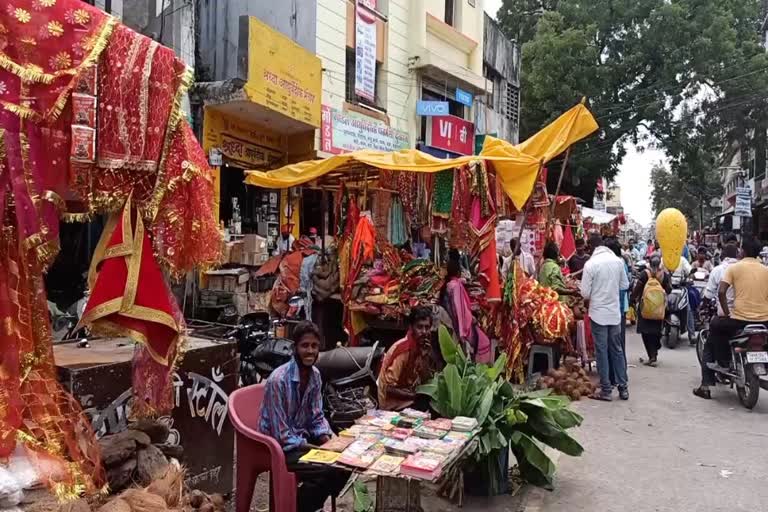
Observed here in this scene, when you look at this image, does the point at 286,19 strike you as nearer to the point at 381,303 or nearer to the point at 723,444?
the point at 381,303

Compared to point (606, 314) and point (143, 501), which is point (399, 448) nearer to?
point (143, 501)

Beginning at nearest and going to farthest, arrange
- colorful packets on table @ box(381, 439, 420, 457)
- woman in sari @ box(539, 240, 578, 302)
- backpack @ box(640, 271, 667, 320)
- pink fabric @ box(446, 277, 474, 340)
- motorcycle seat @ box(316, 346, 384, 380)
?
colorful packets on table @ box(381, 439, 420, 457) < motorcycle seat @ box(316, 346, 384, 380) < pink fabric @ box(446, 277, 474, 340) < woman in sari @ box(539, 240, 578, 302) < backpack @ box(640, 271, 667, 320)

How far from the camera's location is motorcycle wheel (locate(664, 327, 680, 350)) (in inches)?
427

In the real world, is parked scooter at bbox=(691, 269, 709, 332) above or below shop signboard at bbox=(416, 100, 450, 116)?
below

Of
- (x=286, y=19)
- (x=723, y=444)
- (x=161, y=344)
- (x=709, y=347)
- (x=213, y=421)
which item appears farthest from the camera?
(x=286, y=19)

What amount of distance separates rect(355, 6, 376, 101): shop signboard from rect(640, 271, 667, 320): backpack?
7687 millimetres

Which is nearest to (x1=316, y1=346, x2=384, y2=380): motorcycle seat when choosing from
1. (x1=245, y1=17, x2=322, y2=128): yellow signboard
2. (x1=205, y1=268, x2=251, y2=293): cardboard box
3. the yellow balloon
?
(x1=205, y1=268, x2=251, y2=293): cardboard box

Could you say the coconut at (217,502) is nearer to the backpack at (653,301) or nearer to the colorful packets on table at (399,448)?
the colorful packets on table at (399,448)

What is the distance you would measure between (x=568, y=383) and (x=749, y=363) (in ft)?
6.08

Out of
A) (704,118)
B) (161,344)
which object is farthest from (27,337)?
Result: (704,118)

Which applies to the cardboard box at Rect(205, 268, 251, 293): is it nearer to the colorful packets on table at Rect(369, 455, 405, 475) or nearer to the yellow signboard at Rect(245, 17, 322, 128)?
the yellow signboard at Rect(245, 17, 322, 128)

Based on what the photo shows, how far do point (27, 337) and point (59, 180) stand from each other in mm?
609

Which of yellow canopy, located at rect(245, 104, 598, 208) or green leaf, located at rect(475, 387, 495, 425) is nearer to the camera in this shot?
green leaf, located at rect(475, 387, 495, 425)

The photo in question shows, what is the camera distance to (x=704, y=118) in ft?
73.4
